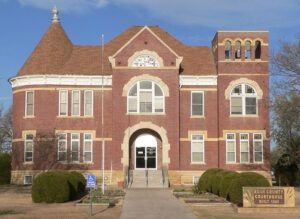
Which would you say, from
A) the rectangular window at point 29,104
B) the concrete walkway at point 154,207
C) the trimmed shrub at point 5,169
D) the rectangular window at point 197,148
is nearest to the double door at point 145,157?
the rectangular window at point 197,148

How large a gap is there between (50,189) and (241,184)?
387 inches

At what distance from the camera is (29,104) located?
41.4m

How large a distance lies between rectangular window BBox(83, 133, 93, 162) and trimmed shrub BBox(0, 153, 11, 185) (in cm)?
775

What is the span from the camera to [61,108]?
41344 mm

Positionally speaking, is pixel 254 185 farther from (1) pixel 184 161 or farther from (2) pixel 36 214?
(1) pixel 184 161

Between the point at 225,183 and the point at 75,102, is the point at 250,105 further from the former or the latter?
the point at 225,183

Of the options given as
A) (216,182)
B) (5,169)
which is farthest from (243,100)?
(5,169)

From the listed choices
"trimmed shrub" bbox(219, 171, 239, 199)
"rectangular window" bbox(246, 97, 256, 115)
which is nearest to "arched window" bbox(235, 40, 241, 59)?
"rectangular window" bbox(246, 97, 256, 115)

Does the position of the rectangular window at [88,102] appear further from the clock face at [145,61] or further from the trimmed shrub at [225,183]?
the trimmed shrub at [225,183]

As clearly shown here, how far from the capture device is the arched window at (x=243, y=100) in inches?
1638

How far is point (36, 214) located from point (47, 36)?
1012 inches

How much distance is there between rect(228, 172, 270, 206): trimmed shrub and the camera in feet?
80.8

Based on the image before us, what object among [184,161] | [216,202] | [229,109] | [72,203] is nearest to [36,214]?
[72,203]

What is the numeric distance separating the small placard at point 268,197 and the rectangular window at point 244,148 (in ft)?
59.8
